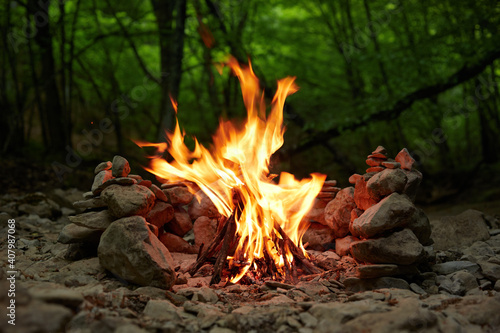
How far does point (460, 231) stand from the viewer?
5.36 metres

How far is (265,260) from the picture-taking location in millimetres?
4301

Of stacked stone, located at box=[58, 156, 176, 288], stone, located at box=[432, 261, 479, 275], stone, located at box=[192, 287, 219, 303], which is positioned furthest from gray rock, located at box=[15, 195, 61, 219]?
stone, located at box=[432, 261, 479, 275]

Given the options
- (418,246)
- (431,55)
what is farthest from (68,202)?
(431,55)

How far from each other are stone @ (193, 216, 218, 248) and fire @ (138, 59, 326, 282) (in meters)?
0.49

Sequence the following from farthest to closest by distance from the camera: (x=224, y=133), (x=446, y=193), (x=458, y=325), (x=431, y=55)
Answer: (x=446, y=193) < (x=431, y=55) < (x=224, y=133) < (x=458, y=325)

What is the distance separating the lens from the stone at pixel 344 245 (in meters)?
4.74

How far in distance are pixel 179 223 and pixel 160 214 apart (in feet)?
1.28

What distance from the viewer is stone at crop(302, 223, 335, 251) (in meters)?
5.16

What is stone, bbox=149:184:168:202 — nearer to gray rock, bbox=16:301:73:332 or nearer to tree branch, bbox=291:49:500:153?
gray rock, bbox=16:301:73:332

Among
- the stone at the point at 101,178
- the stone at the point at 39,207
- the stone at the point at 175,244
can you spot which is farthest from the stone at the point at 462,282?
the stone at the point at 39,207

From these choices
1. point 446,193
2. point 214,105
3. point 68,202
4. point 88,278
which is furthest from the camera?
point 214,105

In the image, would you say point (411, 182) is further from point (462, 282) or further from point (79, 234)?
point (79, 234)

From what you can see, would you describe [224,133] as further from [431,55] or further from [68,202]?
[431,55]

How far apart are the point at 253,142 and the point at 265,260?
1.57 metres
